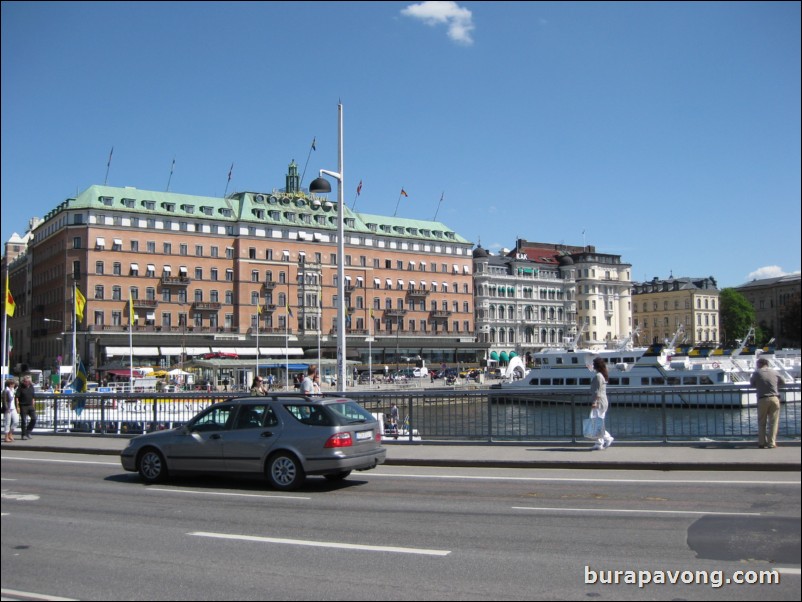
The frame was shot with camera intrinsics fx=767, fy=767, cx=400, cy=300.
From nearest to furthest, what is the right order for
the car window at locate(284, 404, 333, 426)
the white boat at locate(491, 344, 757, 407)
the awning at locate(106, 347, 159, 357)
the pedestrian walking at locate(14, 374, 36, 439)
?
the car window at locate(284, 404, 333, 426)
the pedestrian walking at locate(14, 374, 36, 439)
the white boat at locate(491, 344, 757, 407)
the awning at locate(106, 347, 159, 357)

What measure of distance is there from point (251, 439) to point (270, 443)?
420 millimetres

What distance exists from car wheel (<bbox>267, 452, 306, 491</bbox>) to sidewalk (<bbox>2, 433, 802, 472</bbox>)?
14.3 feet

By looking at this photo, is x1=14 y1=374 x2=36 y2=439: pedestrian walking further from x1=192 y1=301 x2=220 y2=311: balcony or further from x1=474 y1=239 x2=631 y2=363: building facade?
x1=474 y1=239 x2=631 y2=363: building facade

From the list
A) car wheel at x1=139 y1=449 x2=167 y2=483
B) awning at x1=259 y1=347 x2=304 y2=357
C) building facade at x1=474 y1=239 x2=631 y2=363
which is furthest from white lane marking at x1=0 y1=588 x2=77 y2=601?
building facade at x1=474 y1=239 x2=631 y2=363

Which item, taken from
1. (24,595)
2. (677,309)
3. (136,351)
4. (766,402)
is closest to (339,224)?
(766,402)

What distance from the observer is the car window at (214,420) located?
48.6 ft

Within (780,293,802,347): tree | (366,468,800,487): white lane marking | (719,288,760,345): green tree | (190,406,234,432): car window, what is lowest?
(366,468,800,487): white lane marking

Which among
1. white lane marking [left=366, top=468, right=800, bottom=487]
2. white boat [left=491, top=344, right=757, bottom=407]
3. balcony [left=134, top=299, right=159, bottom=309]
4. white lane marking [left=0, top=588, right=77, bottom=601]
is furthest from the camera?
balcony [left=134, top=299, right=159, bottom=309]

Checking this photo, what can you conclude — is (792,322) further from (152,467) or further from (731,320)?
(731,320)

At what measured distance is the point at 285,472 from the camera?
555 inches

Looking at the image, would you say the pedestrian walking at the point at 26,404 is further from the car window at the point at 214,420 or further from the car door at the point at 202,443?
the car window at the point at 214,420

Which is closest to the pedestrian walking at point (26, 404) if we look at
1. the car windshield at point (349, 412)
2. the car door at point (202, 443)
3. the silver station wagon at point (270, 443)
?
the silver station wagon at point (270, 443)

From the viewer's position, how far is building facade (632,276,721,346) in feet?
445

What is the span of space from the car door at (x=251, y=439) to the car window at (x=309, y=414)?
364 millimetres
